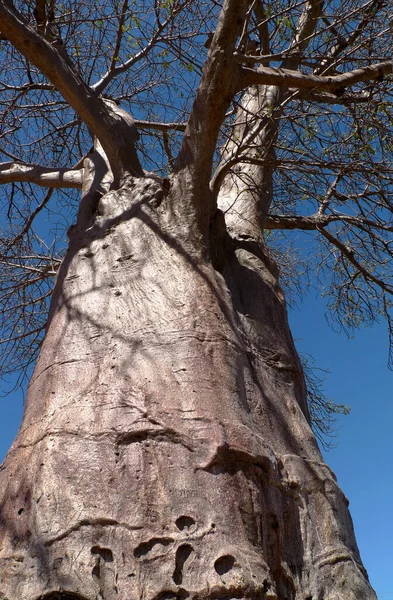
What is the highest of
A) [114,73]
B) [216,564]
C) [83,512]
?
[114,73]

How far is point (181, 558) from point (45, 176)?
308 cm

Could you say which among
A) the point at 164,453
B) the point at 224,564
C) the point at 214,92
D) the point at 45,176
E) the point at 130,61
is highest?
the point at 130,61

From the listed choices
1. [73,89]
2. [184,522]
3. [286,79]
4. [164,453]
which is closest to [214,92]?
[286,79]

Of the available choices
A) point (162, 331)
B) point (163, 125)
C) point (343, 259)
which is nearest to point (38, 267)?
point (163, 125)

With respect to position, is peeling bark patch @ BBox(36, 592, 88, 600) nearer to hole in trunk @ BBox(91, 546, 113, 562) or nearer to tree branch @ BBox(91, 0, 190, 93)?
hole in trunk @ BBox(91, 546, 113, 562)

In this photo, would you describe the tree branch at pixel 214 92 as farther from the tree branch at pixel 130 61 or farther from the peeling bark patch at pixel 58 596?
the peeling bark patch at pixel 58 596

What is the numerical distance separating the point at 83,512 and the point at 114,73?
10.8ft

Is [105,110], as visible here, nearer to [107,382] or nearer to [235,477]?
[107,382]

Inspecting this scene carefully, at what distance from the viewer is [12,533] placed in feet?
6.44

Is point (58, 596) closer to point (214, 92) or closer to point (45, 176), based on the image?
point (214, 92)

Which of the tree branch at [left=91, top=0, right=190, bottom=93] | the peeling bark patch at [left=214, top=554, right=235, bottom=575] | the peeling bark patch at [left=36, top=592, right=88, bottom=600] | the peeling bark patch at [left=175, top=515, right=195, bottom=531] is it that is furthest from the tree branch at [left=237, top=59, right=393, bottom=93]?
the peeling bark patch at [left=36, top=592, right=88, bottom=600]

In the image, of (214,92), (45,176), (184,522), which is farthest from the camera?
Answer: (45,176)

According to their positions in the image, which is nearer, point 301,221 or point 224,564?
point 224,564

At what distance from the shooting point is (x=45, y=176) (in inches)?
169
